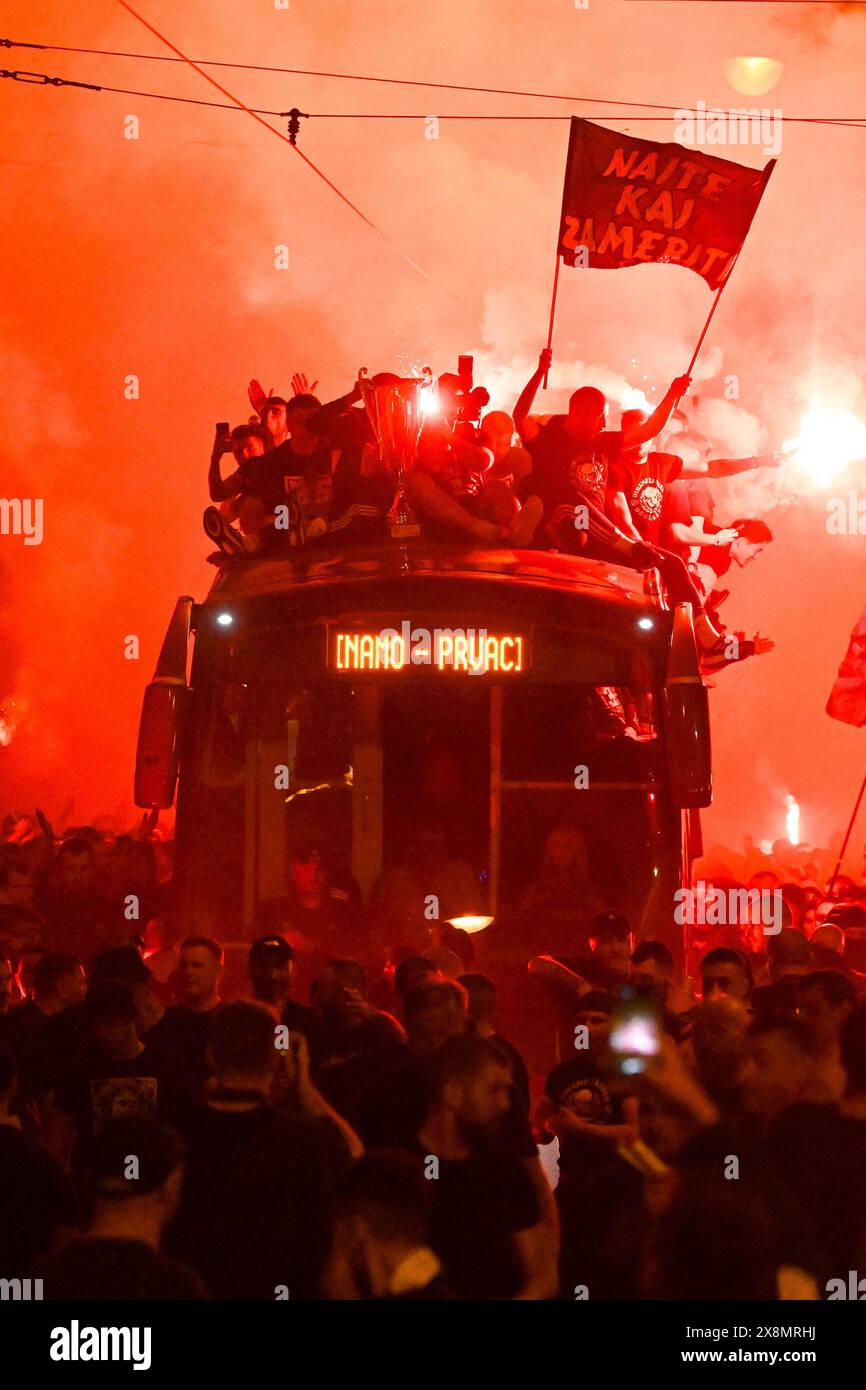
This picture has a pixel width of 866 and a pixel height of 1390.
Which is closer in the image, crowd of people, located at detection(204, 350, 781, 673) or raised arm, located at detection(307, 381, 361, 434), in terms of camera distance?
crowd of people, located at detection(204, 350, 781, 673)

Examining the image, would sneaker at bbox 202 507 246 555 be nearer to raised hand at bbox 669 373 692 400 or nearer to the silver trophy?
the silver trophy

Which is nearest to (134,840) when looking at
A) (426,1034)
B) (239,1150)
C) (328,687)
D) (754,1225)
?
(328,687)

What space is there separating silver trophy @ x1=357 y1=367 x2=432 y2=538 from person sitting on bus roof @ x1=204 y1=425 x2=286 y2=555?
0.58 meters

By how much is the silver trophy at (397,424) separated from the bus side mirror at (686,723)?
1327mm

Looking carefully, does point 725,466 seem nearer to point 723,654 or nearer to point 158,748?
point 723,654

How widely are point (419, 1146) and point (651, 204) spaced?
8913mm

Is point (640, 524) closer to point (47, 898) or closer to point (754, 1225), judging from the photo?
point (47, 898)

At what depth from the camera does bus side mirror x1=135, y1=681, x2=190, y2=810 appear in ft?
29.3

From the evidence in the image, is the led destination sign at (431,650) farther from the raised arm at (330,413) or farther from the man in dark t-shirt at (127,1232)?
the man in dark t-shirt at (127,1232)

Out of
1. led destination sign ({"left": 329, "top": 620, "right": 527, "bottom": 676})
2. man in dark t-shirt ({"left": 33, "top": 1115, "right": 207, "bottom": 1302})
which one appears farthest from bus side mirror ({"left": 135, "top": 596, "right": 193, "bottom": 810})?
man in dark t-shirt ({"left": 33, "top": 1115, "right": 207, "bottom": 1302})

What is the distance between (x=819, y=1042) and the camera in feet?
18.2

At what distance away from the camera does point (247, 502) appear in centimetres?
1027

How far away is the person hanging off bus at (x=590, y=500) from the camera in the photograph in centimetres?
993

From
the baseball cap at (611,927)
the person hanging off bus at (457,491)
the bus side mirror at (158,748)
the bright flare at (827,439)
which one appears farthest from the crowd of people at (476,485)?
the bright flare at (827,439)
